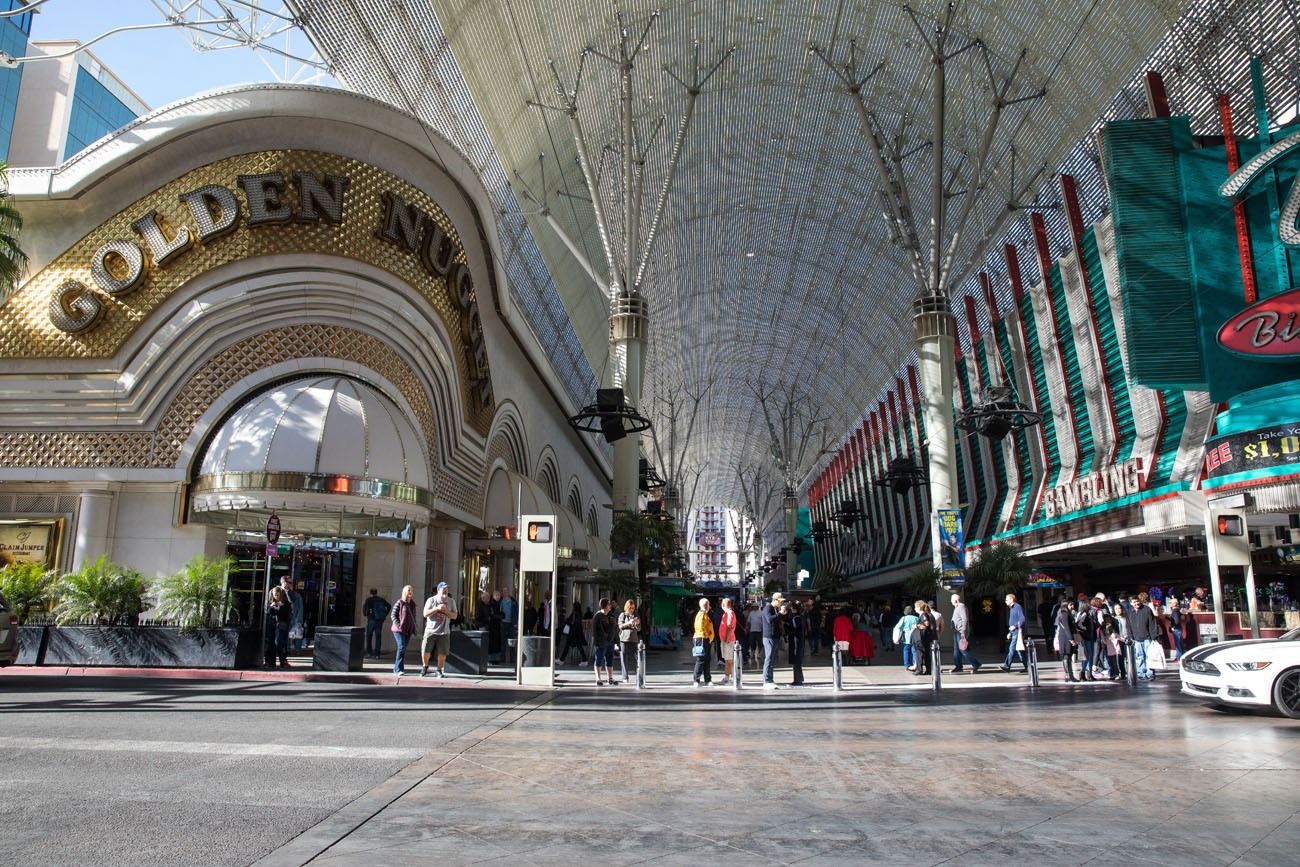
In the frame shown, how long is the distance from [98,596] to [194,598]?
5.90ft

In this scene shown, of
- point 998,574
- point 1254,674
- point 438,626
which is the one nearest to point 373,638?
point 438,626

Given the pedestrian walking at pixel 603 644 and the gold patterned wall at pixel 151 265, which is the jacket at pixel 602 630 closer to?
the pedestrian walking at pixel 603 644

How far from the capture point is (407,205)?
2348cm

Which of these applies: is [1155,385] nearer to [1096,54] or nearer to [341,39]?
[1096,54]

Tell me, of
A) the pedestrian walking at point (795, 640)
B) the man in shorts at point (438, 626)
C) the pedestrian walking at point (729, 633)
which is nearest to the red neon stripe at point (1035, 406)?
the pedestrian walking at point (795, 640)

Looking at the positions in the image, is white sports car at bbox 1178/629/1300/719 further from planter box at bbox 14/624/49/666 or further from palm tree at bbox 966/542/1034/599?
planter box at bbox 14/624/49/666

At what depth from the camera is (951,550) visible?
102 ft

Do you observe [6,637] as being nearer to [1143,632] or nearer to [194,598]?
[194,598]

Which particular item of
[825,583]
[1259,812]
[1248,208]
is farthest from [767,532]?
[1259,812]

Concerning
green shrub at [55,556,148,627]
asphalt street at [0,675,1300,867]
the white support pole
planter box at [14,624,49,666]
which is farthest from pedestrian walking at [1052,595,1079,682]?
planter box at [14,624,49,666]

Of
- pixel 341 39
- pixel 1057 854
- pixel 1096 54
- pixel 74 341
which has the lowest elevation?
pixel 1057 854

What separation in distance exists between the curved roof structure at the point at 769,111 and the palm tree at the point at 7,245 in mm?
9380

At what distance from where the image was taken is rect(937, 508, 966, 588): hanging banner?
98.5ft

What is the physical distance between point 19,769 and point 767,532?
517ft
